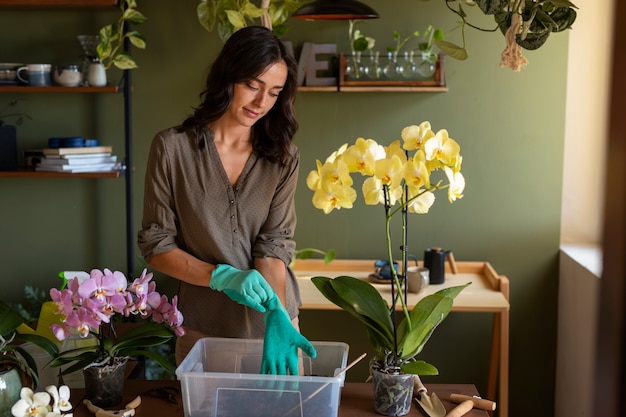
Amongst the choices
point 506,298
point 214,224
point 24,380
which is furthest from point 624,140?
point 506,298

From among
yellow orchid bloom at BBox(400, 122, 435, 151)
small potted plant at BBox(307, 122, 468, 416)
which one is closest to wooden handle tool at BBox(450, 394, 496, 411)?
small potted plant at BBox(307, 122, 468, 416)

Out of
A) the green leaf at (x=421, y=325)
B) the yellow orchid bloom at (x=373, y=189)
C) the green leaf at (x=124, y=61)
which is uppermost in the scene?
the green leaf at (x=124, y=61)

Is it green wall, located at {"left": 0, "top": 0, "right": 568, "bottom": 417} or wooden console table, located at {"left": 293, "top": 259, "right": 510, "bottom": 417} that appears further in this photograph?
green wall, located at {"left": 0, "top": 0, "right": 568, "bottom": 417}

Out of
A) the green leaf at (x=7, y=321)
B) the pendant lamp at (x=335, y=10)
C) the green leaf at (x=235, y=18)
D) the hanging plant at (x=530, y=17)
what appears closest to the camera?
the green leaf at (x=7, y=321)

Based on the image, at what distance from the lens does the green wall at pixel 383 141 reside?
3338 mm

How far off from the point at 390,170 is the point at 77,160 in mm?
2096

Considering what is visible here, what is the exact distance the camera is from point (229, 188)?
5.96 feet

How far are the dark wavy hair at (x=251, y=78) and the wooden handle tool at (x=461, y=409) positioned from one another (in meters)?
0.71

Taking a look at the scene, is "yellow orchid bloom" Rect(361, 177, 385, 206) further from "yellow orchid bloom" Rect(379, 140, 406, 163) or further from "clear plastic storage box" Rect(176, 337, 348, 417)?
"clear plastic storage box" Rect(176, 337, 348, 417)

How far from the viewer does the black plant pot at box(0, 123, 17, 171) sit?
323 centimetres

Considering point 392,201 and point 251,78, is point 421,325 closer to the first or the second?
point 392,201

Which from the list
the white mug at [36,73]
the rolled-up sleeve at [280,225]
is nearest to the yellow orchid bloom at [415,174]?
the rolled-up sleeve at [280,225]

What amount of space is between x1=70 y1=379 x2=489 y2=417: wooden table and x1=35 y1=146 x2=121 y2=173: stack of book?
5.72 feet

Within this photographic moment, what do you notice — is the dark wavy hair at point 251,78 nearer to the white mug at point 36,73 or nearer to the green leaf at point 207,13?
the green leaf at point 207,13
